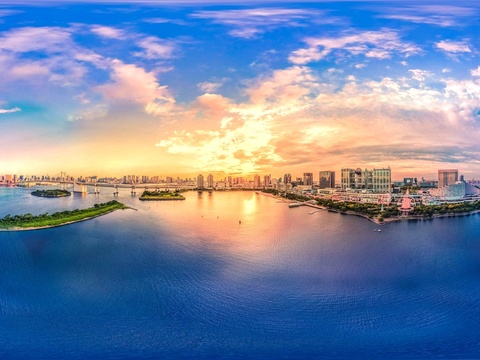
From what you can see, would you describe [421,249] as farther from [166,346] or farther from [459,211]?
[166,346]

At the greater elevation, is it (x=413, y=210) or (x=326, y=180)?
(x=326, y=180)

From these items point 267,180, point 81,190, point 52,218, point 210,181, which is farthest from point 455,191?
Answer: point 81,190

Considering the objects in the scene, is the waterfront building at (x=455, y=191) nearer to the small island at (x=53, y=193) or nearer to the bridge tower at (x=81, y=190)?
the bridge tower at (x=81, y=190)

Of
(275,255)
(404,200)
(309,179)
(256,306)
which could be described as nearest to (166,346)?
(256,306)

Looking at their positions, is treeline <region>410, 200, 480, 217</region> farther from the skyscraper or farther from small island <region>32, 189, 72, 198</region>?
small island <region>32, 189, 72, 198</region>

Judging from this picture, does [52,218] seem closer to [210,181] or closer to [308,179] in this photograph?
[210,181]

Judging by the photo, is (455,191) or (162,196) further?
(162,196)
